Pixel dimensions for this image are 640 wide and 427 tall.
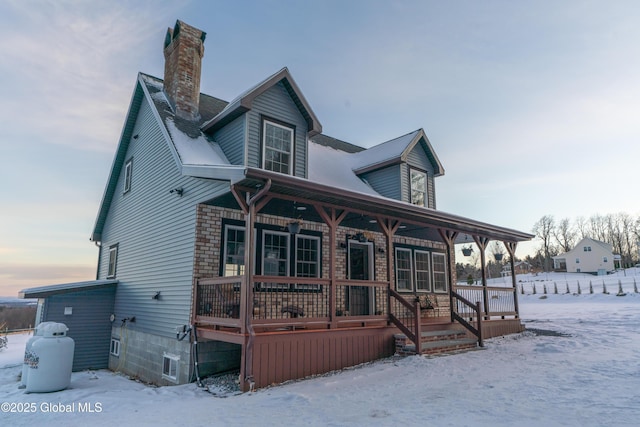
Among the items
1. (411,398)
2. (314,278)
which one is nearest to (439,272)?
(314,278)

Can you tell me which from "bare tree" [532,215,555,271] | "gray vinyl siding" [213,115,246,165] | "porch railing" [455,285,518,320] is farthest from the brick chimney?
"bare tree" [532,215,555,271]

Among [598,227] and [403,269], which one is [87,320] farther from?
[598,227]

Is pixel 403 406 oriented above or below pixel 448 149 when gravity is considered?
below

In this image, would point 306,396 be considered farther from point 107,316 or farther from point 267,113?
point 107,316

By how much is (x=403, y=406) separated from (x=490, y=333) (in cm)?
783

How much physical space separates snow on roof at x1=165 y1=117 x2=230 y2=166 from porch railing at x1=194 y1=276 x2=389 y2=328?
2811 mm

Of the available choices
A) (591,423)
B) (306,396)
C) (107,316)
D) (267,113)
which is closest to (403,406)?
(306,396)

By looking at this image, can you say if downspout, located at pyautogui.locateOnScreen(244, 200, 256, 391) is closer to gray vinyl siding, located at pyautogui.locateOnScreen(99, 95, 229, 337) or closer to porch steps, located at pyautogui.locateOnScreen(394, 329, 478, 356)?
gray vinyl siding, located at pyautogui.locateOnScreen(99, 95, 229, 337)

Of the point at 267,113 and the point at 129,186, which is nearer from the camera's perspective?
the point at 267,113

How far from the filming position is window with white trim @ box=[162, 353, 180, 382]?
8195 millimetres

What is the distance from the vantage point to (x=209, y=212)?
8.55 metres

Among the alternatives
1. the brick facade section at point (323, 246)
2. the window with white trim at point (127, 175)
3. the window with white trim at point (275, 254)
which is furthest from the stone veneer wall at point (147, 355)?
the window with white trim at point (127, 175)

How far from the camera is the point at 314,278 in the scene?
8156 millimetres

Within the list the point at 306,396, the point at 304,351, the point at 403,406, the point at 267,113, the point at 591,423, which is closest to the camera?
the point at 591,423
